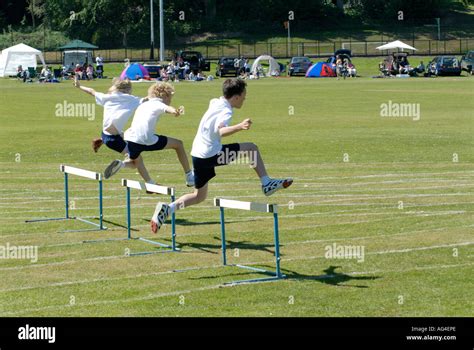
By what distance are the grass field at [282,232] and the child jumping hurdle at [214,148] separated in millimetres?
774

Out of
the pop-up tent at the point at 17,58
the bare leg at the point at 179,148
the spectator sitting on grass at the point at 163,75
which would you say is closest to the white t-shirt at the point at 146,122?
the bare leg at the point at 179,148

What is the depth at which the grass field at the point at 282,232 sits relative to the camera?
11383 millimetres

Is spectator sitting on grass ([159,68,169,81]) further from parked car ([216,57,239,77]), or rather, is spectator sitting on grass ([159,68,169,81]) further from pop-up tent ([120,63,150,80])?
parked car ([216,57,239,77])

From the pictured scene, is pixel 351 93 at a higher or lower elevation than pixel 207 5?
lower

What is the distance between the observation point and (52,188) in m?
21.3

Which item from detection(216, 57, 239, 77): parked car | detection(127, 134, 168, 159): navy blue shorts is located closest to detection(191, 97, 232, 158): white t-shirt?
detection(127, 134, 168, 159): navy blue shorts

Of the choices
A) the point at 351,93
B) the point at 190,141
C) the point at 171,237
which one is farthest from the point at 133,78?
the point at 171,237

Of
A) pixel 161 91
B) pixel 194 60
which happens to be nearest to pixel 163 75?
pixel 194 60

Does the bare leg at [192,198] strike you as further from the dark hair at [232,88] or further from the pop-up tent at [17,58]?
the pop-up tent at [17,58]

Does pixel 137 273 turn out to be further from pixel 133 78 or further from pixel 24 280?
pixel 133 78

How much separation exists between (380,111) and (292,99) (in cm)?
954

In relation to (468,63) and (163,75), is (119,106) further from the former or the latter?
(468,63)

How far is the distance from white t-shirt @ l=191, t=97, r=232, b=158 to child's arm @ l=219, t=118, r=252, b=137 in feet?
0.48

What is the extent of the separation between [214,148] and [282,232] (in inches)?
104
